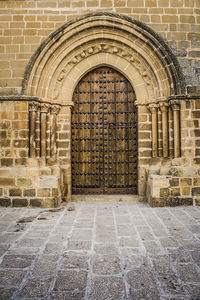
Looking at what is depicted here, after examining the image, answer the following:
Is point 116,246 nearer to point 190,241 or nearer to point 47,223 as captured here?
point 190,241

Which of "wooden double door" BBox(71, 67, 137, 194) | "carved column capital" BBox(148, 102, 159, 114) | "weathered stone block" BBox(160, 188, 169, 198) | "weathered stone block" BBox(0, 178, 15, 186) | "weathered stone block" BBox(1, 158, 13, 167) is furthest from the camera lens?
"wooden double door" BBox(71, 67, 137, 194)

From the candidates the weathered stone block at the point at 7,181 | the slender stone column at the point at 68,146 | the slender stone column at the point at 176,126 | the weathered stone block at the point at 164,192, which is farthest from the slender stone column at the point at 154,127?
the weathered stone block at the point at 7,181

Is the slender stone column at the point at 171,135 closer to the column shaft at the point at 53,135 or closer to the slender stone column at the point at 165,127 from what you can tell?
the slender stone column at the point at 165,127

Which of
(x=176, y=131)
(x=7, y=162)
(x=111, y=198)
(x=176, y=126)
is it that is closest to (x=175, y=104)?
(x=176, y=126)

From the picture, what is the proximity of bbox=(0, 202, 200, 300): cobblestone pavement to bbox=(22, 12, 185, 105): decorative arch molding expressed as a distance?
292cm

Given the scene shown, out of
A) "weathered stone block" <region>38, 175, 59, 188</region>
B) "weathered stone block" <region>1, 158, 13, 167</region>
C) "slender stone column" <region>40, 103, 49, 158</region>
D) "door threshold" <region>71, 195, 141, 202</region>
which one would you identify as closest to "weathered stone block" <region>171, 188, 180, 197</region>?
"door threshold" <region>71, 195, 141, 202</region>

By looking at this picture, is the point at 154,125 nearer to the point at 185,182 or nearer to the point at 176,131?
the point at 176,131

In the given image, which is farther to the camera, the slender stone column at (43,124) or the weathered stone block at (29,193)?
the slender stone column at (43,124)

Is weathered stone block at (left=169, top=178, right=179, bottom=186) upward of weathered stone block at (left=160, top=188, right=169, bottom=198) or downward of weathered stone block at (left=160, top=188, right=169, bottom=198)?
upward

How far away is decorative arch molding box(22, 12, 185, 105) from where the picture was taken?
479 centimetres

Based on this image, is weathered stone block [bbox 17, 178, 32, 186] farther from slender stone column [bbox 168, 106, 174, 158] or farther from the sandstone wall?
slender stone column [bbox 168, 106, 174, 158]

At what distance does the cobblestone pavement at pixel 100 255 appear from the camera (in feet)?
5.94

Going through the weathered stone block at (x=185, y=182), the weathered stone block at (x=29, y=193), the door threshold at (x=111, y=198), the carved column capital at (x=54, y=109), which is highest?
the carved column capital at (x=54, y=109)

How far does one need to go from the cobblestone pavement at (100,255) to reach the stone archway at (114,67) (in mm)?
1650
